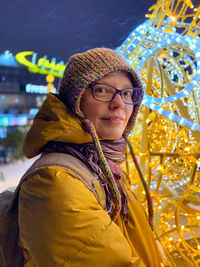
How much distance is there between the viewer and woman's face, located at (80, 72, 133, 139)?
1.74ft

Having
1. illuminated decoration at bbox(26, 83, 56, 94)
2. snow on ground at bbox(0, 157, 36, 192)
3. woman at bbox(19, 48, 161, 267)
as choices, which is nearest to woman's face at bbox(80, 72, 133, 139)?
woman at bbox(19, 48, 161, 267)

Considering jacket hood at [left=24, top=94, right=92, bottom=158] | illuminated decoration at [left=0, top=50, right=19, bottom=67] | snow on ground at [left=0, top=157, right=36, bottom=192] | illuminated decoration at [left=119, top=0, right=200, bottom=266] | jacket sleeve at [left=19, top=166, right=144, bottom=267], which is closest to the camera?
jacket sleeve at [left=19, top=166, right=144, bottom=267]

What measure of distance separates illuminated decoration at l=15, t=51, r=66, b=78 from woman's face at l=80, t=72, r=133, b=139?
3.29 ft

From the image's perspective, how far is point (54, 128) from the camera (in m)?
0.47

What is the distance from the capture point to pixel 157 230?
84 cm

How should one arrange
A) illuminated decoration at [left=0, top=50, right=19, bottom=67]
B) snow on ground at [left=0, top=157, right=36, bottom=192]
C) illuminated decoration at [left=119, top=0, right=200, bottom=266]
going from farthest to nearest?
1. snow on ground at [left=0, top=157, right=36, bottom=192]
2. illuminated decoration at [left=0, top=50, right=19, bottom=67]
3. illuminated decoration at [left=119, top=0, right=200, bottom=266]

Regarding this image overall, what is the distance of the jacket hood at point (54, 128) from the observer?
0.47m

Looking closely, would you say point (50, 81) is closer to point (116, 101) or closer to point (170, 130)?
point (170, 130)

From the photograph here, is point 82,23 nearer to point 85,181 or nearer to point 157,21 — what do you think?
point 157,21

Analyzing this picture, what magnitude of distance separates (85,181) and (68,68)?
0.25 m

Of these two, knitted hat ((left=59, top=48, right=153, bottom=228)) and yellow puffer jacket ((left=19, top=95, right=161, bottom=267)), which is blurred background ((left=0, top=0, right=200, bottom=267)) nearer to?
knitted hat ((left=59, top=48, right=153, bottom=228))

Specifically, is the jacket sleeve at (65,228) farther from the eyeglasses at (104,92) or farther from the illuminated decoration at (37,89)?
the illuminated decoration at (37,89)

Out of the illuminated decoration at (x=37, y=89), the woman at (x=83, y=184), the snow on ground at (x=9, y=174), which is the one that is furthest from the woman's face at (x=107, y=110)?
the snow on ground at (x=9, y=174)

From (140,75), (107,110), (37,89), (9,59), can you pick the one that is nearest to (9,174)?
(37,89)
